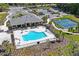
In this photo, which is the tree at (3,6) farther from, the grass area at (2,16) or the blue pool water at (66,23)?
the blue pool water at (66,23)

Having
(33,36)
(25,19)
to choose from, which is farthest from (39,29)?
(25,19)

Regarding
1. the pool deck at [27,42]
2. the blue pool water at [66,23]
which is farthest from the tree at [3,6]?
the blue pool water at [66,23]

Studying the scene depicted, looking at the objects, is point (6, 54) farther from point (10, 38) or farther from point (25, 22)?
point (25, 22)

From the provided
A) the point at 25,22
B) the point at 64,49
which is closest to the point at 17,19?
the point at 25,22

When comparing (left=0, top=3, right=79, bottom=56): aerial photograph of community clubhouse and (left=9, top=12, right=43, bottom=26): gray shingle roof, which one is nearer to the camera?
(left=0, top=3, right=79, bottom=56): aerial photograph of community clubhouse

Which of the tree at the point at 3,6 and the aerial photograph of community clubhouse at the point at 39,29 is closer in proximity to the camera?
the aerial photograph of community clubhouse at the point at 39,29

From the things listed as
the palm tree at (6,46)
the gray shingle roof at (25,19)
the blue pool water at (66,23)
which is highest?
the gray shingle roof at (25,19)

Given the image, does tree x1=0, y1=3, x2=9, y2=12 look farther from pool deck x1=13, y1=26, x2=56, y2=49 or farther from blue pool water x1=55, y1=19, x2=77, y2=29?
blue pool water x1=55, y1=19, x2=77, y2=29

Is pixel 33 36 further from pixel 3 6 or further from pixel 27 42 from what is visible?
pixel 3 6

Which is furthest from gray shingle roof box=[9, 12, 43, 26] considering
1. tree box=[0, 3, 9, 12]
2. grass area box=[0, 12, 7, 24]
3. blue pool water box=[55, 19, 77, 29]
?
blue pool water box=[55, 19, 77, 29]

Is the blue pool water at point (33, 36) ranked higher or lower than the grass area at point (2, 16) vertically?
lower
